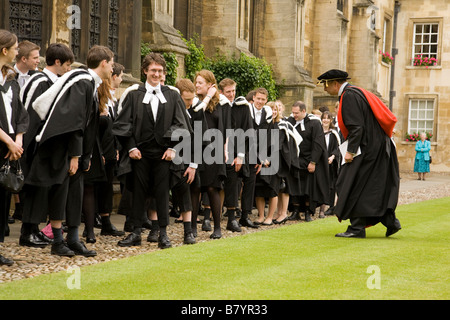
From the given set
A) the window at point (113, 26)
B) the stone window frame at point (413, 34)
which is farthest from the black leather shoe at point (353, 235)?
the stone window frame at point (413, 34)

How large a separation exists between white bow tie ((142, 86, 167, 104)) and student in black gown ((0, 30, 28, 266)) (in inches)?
59.7

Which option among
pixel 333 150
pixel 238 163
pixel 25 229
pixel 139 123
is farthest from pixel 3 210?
pixel 333 150

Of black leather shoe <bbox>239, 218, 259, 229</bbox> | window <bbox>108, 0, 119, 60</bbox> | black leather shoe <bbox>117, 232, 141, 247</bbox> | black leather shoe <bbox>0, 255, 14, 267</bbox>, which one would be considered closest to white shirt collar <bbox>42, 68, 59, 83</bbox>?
black leather shoe <bbox>117, 232, 141, 247</bbox>

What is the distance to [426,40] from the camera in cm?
3541

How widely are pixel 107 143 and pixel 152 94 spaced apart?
1.28m

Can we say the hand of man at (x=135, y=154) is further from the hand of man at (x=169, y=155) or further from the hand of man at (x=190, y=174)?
the hand of man at (x=190, y=174)

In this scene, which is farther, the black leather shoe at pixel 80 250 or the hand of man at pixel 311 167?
the hand of man at pixel 311 167

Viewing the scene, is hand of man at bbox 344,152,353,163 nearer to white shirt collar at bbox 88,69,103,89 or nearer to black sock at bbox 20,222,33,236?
white shirt collar at bbox 88,69,103,89

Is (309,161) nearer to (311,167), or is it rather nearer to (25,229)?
(311,167)

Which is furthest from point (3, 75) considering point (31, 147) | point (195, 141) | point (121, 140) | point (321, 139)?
point (321, 139)

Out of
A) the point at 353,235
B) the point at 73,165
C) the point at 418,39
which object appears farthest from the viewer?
the point at 418,39

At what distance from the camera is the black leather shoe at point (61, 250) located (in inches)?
274

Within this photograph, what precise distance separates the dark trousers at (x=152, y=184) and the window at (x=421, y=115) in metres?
29.0
